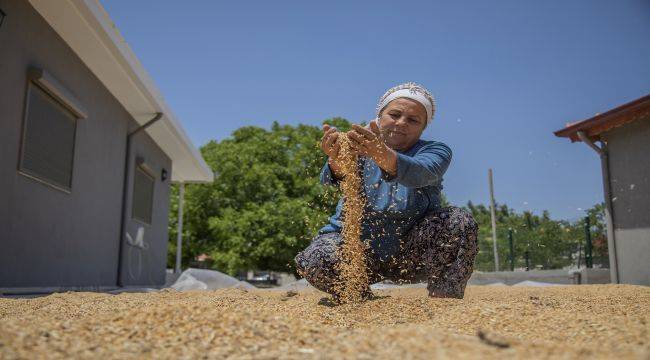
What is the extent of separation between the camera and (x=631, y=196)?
26.0 ft

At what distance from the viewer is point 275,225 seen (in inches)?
697

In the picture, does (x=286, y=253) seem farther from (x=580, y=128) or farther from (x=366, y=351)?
(x=366, y=351)

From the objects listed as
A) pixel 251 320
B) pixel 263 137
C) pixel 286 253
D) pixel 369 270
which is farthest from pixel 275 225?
pixel 251 320

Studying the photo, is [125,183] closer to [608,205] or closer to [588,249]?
[608,205]

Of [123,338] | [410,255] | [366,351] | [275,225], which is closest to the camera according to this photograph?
[366,351]

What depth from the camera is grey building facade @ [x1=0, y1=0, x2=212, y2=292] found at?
420 centimetres

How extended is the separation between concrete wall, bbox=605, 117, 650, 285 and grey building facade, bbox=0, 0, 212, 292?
6.75m

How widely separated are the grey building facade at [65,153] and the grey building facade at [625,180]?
21.0 feet

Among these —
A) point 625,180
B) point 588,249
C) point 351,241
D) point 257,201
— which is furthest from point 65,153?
point 257,201

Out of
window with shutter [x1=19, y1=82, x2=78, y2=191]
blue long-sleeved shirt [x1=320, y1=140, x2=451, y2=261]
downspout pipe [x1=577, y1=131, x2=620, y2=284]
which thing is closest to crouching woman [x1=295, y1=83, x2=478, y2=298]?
blue long-sleeved shirt [x1=320, y1=140, x2=451, y2=261]

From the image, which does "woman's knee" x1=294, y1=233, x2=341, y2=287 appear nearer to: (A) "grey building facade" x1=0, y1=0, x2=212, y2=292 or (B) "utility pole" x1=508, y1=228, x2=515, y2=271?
(A) "grey building facade" x1=0, y1=0, x2=212, y2=292

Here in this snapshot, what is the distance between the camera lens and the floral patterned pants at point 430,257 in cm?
279

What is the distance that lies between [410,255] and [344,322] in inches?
36.7

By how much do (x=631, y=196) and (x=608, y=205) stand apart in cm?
44
